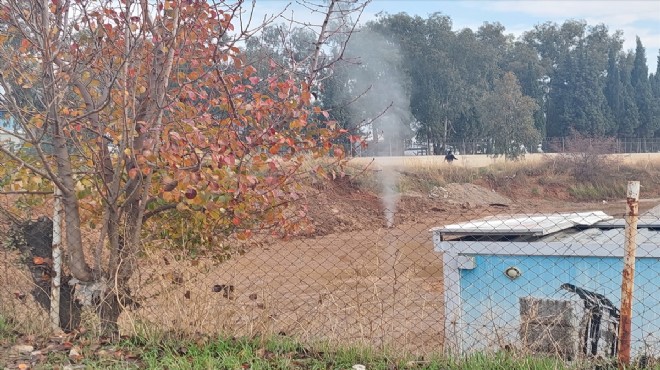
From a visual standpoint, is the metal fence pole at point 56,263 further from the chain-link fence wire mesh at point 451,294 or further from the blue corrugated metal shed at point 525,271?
the blue corrugated metal shed at point 525,271

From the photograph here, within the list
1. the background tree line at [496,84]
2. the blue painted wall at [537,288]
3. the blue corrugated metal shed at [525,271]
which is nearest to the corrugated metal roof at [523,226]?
the blue corrugated metal shed at [525,271]

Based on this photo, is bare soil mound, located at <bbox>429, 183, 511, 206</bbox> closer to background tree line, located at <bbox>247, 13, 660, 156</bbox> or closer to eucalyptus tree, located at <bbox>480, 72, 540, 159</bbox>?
background tree line, located at <bbox>247, 13, 660, 156</bbox>

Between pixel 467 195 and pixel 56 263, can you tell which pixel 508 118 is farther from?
pixel 56 263

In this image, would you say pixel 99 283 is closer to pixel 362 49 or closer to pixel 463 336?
pixel 463 336

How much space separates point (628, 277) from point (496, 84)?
125ft

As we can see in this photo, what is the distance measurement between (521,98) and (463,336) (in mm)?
35796

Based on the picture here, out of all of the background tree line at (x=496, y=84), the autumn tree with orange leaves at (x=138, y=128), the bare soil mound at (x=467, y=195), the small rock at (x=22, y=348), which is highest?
the background tree line at (x=496, y=84)

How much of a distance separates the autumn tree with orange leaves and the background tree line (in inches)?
692

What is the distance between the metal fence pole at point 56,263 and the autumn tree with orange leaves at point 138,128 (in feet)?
0.19

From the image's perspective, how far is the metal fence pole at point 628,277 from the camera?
3.75 metres

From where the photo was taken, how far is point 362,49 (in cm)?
3169

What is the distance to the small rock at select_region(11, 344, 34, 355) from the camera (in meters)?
4.21

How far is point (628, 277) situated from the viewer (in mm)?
3787

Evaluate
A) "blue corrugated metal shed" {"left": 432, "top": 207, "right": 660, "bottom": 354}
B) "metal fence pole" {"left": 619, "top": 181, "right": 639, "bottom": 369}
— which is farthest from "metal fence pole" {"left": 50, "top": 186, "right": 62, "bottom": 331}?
"metal fence pole" {"left": 619, "top": 181, "right": 639, "bottom": 369}
